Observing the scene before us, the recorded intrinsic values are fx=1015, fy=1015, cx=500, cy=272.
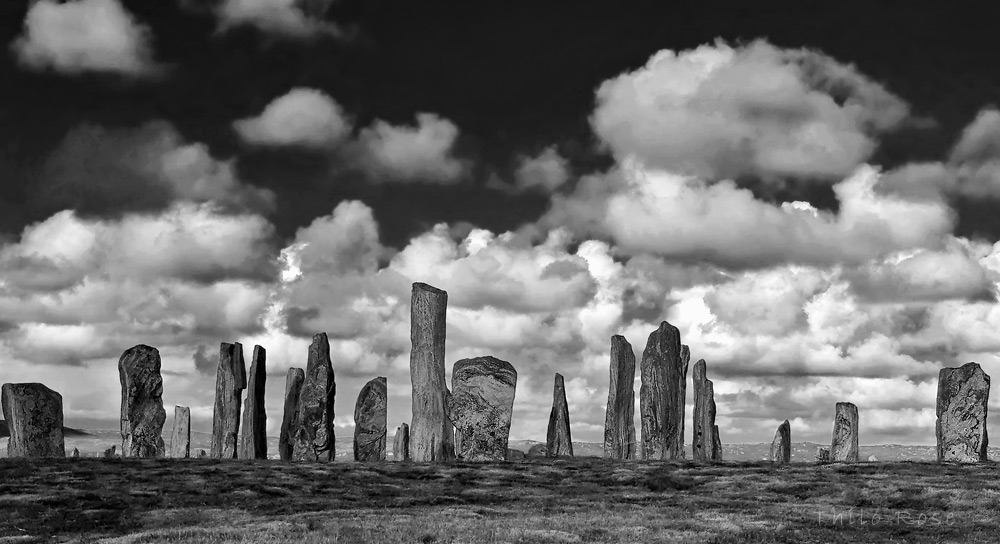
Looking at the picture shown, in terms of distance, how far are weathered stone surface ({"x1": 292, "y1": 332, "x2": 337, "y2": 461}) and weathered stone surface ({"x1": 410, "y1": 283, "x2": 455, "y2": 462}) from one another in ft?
14.9

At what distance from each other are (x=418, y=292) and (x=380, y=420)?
265 inches

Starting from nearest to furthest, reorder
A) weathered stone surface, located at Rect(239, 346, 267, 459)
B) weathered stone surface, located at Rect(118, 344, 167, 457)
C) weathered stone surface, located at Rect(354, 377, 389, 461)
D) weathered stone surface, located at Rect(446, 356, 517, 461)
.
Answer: weathered stone surface, located at Rect(446, 356, 517, 461) < weathered stone surface, located at Rect(118, 344, 167, 457) < weathered stone surface, located at Rect(354, 377, 389, 461) < weathered stone surface, located at Rect(239, 346, 267, 459)

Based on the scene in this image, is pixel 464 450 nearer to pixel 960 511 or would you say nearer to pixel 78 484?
pixel 78 484

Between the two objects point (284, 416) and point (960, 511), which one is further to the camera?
point (284, 416)

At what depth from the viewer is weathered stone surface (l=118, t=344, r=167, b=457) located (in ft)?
107

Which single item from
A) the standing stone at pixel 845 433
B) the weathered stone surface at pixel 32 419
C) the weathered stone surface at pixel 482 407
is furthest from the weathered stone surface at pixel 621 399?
the weathered stone surface at pixel 32 419

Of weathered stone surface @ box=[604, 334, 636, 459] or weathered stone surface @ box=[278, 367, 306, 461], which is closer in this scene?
weathered stone surface @ box=[278, 367, 306, 461]

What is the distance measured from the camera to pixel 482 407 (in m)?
30.5

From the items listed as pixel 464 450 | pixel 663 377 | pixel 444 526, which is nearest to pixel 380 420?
pixel 464 450

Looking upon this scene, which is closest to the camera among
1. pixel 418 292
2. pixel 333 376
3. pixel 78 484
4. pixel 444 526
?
pixel 444 526

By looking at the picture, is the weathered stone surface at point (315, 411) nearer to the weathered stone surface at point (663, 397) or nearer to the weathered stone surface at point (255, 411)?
the weathered stone surface at point (255, 411)

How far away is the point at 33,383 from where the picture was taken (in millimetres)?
31078

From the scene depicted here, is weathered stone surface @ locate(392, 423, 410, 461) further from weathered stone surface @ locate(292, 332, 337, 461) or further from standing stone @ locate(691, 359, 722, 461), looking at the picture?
standing stone @ locate(691, 359, 722, 461)

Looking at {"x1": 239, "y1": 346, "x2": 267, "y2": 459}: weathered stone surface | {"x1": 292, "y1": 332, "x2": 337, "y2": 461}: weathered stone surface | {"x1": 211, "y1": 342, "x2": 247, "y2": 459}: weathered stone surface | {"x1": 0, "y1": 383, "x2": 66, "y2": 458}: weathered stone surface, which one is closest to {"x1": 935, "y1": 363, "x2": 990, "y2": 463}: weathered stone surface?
{"x1": 292, "y1": 332, "x2": 337, "y2": 461}: weathered stone surface
